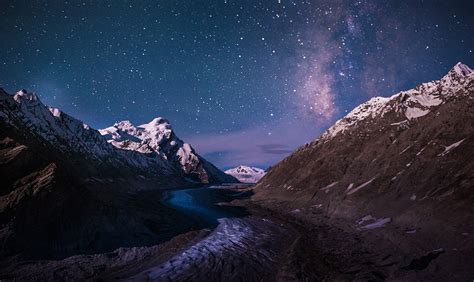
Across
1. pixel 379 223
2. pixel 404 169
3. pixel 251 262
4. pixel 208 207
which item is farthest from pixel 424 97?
pixel 251 262

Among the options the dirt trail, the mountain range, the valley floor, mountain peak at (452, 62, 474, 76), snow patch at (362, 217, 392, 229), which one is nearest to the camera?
the valley floor

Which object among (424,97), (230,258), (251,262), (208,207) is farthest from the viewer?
(208,207)

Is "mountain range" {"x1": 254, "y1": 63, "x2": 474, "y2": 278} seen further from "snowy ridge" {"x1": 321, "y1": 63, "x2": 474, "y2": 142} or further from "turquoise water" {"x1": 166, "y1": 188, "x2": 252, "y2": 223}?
"turquoise water" {"x1": 166, "y1": 188, "x2": 252, "y2": 223}

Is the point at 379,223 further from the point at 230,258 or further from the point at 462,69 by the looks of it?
the point at 462,69

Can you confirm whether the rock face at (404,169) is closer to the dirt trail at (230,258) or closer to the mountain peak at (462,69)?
the mountain peak at (462,69)

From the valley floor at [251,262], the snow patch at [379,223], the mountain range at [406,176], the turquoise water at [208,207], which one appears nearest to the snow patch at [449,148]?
the mountain range at [406,176]

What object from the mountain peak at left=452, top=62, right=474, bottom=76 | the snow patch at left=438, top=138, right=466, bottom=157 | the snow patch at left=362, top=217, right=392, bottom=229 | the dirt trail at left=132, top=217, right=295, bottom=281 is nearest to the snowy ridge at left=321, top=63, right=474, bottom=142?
the mountain peak at left=452, top=62, right=474, bottom=76
